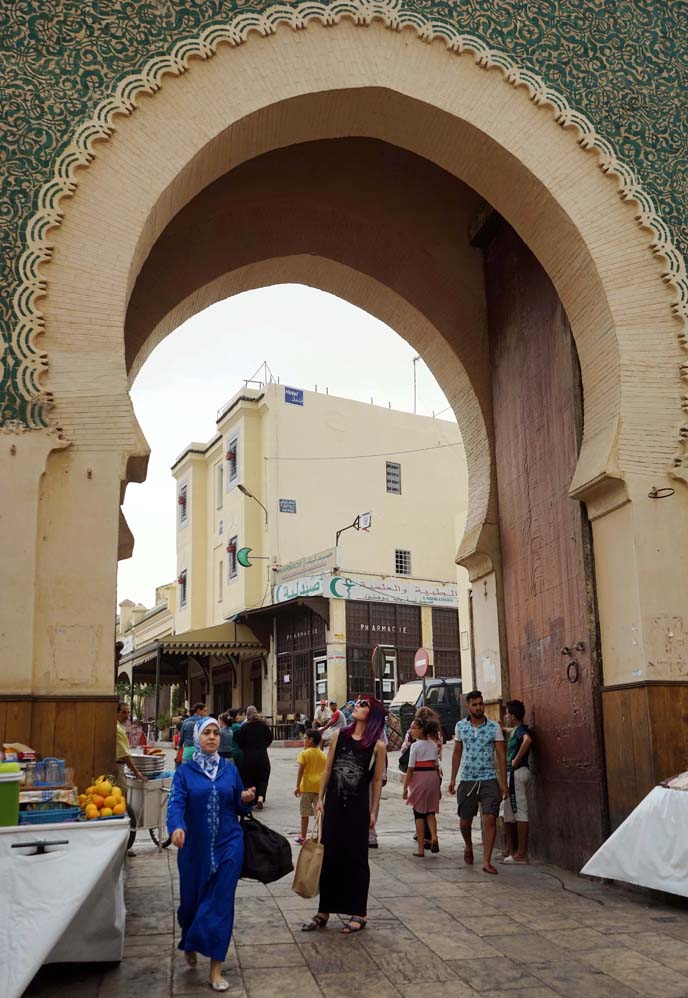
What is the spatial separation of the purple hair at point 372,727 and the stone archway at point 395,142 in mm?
1620

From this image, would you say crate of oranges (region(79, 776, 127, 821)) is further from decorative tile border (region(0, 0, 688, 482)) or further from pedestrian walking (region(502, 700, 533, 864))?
pedestrian walking (region(502, 700, 533, 864))

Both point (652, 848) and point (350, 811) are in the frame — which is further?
point (652, 848)

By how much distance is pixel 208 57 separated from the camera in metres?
7.10

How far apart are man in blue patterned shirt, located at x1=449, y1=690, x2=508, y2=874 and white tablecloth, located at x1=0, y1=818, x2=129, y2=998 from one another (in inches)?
146

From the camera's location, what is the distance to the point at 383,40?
294 inches

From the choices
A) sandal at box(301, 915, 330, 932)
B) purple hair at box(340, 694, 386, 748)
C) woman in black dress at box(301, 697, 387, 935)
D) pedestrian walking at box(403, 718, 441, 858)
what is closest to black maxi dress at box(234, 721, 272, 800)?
pedestrian walking at box(403, 718, 441, 858)

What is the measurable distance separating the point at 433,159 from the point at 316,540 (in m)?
21.2

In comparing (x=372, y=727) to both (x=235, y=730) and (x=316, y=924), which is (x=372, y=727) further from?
(x=235, y=730)

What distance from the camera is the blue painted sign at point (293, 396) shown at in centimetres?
2934

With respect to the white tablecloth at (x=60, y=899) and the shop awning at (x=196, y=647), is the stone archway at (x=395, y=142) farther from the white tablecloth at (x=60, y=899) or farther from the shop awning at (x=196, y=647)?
the shop awning at (x=196, y=647)

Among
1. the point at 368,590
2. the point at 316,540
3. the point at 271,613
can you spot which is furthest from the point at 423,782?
the point at 316,540

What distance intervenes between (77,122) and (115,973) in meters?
5.31

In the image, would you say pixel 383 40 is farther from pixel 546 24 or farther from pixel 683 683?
pixel 683 683

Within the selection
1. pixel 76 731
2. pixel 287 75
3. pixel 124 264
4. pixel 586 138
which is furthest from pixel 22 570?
pixel 586 138
